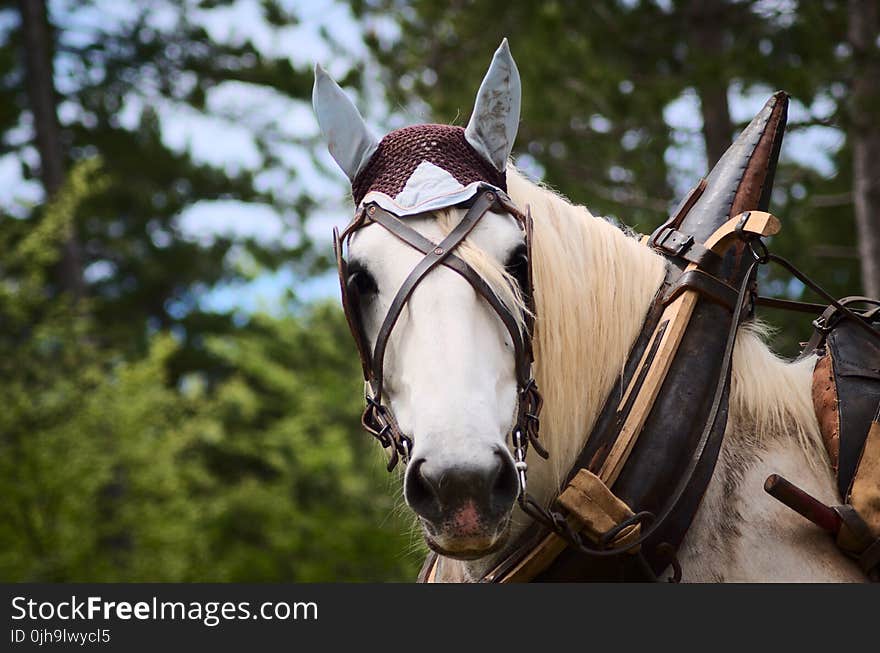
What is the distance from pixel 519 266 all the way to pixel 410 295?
294mm

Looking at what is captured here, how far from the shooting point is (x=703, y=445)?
2.35 m

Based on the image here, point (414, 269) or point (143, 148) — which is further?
point (143, 148)

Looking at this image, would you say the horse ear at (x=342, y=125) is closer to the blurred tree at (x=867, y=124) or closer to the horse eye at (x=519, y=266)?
the horse eye at (x=519, y=266)

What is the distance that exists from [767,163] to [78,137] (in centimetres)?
1438

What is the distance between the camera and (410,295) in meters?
2.17

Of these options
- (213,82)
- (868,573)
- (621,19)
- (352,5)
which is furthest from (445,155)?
(213,82)

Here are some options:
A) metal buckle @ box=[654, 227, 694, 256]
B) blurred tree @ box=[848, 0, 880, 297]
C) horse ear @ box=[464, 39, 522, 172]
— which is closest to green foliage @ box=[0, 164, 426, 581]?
blurred tree @ box=[848, 0, 880, 297]

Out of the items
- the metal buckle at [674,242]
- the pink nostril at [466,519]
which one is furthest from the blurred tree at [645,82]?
the pink nostril at [466,519]

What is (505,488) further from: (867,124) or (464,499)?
(867,124)

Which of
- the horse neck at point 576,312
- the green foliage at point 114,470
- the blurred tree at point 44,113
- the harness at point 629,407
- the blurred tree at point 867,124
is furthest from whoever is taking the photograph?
the blurred tree at point 44,113

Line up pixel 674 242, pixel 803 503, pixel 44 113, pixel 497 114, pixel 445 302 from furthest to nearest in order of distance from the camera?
pixel 44 113, pixel 674 242, pixel 497 114, pixel 803 503, pixel 445 302

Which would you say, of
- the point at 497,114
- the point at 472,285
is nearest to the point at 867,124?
the point at 497,114

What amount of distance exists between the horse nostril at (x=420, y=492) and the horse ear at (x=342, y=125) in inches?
35.2

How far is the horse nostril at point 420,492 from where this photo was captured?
6.47 feet
